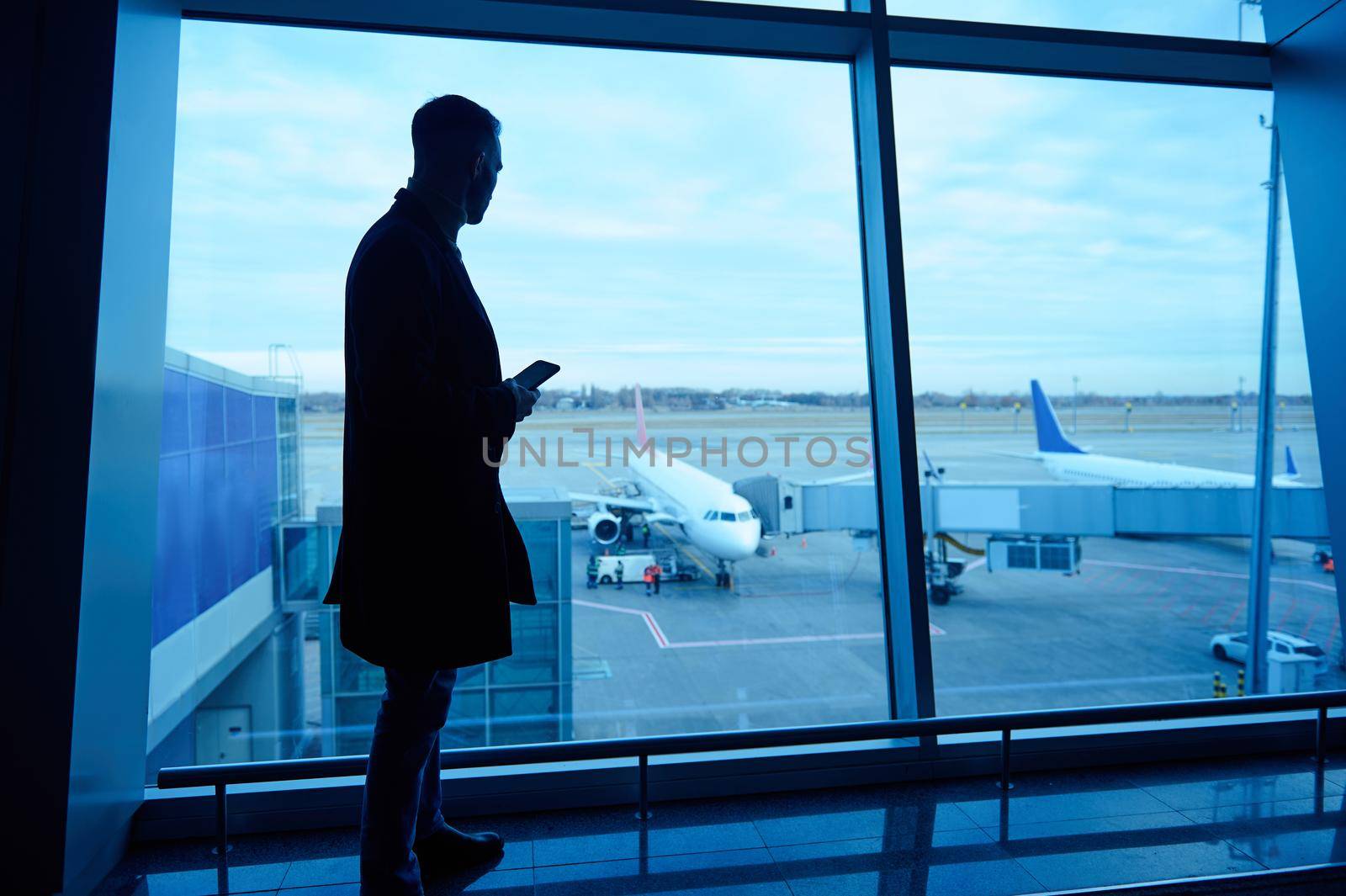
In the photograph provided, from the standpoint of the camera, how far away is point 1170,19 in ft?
7.13

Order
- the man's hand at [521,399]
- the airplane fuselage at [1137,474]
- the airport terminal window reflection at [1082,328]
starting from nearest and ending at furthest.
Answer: the man's hand at [521,399] → the airport terminal window reflection at [1082,328] → the airplane fuselage at [1137,474]

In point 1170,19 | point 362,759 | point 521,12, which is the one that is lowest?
point 362,759

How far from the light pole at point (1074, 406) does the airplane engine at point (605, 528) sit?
6.04 ft

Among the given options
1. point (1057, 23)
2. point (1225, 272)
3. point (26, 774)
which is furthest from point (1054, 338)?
point (26, 774)

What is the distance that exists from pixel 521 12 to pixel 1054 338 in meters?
2.12

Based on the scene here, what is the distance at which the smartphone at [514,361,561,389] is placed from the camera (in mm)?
1265

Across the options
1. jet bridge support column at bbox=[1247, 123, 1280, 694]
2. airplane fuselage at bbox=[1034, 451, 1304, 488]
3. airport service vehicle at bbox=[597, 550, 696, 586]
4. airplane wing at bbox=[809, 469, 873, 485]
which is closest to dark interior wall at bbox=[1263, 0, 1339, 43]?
jet bridge support column at bbox=[1247, 123, 1280, 694]

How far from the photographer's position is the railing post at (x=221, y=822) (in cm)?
151

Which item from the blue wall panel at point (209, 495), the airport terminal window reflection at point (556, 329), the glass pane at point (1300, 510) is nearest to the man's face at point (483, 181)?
the airport terminal window reflection at point (556, 329)

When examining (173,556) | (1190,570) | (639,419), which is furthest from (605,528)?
(1190,570)

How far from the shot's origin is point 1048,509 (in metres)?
4.68

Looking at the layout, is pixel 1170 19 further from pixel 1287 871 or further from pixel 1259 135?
pixel 1287 871

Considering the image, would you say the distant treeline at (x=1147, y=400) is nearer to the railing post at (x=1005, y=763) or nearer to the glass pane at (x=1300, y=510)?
the glass pane at (x=1300, y=510)

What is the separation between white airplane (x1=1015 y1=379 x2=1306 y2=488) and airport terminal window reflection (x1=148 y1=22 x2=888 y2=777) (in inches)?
47.9
